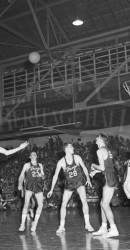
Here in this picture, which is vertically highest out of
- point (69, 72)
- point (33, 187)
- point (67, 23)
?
point (67, 23)

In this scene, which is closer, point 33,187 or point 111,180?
point 111,180

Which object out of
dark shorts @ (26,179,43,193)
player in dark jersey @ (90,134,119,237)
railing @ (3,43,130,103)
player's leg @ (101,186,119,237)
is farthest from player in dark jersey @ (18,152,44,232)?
railing @ (3,43,130,103)

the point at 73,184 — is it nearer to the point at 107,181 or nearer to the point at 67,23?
the point at 107,181

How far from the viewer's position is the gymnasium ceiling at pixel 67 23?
48.6 ft

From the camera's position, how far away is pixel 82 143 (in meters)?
18.0

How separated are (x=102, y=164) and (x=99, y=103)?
823 centimetres

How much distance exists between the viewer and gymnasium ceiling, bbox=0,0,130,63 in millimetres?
14805

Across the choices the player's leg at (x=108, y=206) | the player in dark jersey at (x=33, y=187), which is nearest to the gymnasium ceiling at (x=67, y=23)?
the player in dark jersey at (x=33, y=187)

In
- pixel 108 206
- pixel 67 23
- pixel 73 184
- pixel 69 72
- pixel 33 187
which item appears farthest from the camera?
pixel 69 72

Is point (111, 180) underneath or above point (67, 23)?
underneath

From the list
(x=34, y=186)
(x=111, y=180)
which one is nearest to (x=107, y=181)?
(x=111, y=180)

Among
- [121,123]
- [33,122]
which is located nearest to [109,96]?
[121,123]

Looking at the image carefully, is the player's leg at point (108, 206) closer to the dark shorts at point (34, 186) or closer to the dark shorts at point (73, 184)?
the dark shorts at point (73, 184)

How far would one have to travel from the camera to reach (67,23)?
16047mm
